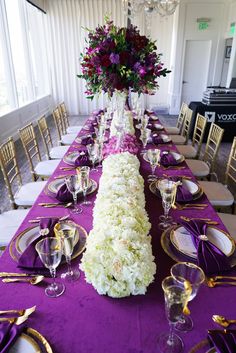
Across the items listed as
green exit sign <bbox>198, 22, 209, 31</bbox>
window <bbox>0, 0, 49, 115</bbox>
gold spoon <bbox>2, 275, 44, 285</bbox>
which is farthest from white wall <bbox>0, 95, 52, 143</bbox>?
green exit sign <bbox>198, 22, 209, 31</bbox>

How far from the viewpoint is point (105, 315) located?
0.88 metres

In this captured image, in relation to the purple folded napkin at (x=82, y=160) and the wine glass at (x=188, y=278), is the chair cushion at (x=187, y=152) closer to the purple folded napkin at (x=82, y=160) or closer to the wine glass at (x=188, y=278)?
the purple folded napkin at (x=82, y=160)

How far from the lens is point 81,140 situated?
280 cm

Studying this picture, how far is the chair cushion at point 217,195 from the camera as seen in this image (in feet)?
7.07

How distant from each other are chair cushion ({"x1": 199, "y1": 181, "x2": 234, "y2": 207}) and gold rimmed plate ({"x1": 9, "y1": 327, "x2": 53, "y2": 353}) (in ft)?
5.50

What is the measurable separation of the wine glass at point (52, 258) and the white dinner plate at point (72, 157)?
122 centimetres

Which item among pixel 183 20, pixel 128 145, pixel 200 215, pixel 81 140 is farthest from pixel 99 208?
pixel 183 20

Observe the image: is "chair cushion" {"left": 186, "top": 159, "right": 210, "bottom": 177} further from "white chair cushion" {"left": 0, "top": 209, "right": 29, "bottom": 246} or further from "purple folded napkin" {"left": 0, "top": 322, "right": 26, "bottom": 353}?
"purple folded napkin" {"left": 0, "top": 322, "right": 26, "bottom": 353}

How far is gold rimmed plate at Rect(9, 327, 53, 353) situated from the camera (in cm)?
77

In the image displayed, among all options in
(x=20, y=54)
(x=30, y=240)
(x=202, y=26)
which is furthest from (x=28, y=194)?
(x=202, y=26)

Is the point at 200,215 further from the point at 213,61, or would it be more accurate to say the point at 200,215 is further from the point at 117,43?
the point at 213,61

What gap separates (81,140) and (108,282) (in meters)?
2.06

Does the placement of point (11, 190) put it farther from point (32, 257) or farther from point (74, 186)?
point (32, 257)

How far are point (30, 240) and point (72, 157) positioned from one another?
117 centimetres
